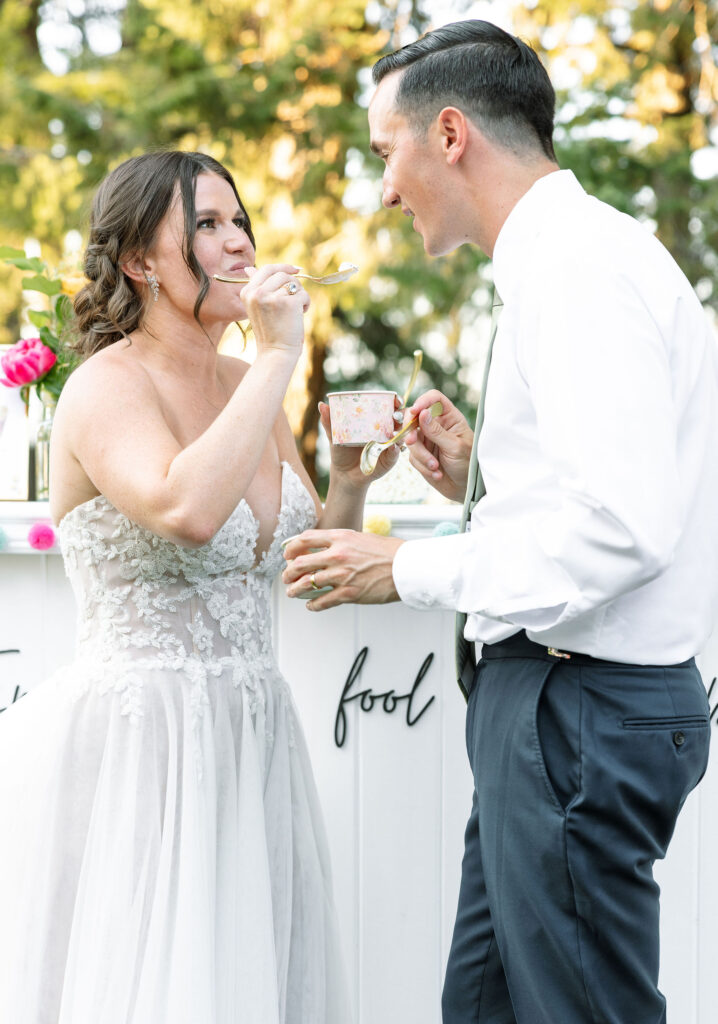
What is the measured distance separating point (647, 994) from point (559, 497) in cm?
69

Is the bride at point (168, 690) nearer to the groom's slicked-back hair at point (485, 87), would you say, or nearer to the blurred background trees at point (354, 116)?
the groom's slicked-back hair at point (485, 87)

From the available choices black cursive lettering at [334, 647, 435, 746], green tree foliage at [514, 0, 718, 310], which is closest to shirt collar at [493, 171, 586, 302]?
black cursive lettering at [334, 647, 435, 746]

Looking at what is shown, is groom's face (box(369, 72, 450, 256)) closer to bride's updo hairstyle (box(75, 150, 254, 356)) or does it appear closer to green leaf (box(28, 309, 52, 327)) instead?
bride's updo hairstyle (box(75, 150, 254, 356))

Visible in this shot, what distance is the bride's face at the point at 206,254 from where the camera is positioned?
1.98 m

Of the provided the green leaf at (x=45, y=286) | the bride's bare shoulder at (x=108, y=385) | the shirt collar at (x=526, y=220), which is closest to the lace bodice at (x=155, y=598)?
the bride's bare shoulder at (x=108, y=385)

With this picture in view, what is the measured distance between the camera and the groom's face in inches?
65.2

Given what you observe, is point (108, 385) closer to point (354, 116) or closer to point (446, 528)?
point (446, 528)

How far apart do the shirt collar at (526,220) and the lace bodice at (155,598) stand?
2.16 ft

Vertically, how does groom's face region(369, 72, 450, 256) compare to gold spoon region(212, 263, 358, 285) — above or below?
above

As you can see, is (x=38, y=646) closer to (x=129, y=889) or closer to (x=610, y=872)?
(x=129, y=889)

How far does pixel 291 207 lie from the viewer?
293 inches

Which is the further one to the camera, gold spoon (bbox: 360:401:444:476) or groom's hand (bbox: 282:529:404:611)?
gold spoon (bbox: 360:401:444:476)

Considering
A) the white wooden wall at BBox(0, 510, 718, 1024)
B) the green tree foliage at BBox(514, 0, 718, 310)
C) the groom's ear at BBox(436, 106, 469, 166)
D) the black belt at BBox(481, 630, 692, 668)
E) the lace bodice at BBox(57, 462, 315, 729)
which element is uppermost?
the green tree foliage at BBox(514, 0, 718, 310)

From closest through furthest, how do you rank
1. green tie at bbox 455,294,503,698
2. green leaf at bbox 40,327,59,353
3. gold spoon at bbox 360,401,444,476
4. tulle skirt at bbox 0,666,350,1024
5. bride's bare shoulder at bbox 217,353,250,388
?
green tie at bbox 455,294,503,698, tulle skirt at bbox 0,666,350,1024, gold spoon at bbox 360,401,444,476, bride's bare shoulder at bbox 217,353,250,388, green leaf at bbox 40,327,59,353
